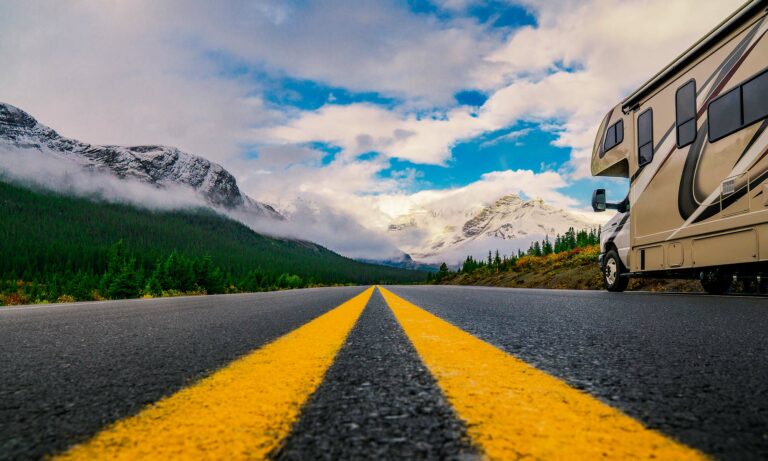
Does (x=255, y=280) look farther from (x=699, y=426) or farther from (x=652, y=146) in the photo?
(x=699, y=426)

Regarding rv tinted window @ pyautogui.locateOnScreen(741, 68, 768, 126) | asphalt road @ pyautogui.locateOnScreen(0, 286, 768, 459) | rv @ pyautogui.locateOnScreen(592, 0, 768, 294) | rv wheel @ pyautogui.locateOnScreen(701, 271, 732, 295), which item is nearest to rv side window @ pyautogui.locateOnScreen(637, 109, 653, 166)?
rv @ pyautogui.locateOnScreen(592, 0, 768, 294)

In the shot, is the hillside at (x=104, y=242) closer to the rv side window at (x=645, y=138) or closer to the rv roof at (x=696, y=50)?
the rv side window at (x=645, y=138)

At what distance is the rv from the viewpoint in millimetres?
5633

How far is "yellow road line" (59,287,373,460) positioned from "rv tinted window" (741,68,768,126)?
659 centimetres

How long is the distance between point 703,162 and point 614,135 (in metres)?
2.66

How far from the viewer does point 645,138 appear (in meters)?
7.93

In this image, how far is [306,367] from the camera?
1.71 meters

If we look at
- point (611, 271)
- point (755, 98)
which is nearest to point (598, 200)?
point (611, 271)

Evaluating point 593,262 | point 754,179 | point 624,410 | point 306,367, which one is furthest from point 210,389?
point 593,262

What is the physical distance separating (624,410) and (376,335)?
186 cm

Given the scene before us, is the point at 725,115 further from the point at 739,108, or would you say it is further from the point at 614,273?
the point at 614,273

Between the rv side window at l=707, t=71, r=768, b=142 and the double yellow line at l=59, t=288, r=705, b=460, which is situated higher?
the rv side window at l=707, t=71, r=768, b=142

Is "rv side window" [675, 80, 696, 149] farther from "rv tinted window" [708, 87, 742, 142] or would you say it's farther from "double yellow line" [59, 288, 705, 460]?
"double yellow line" [59, 288, 705, 460]

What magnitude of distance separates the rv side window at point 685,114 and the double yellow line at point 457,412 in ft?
22.3
